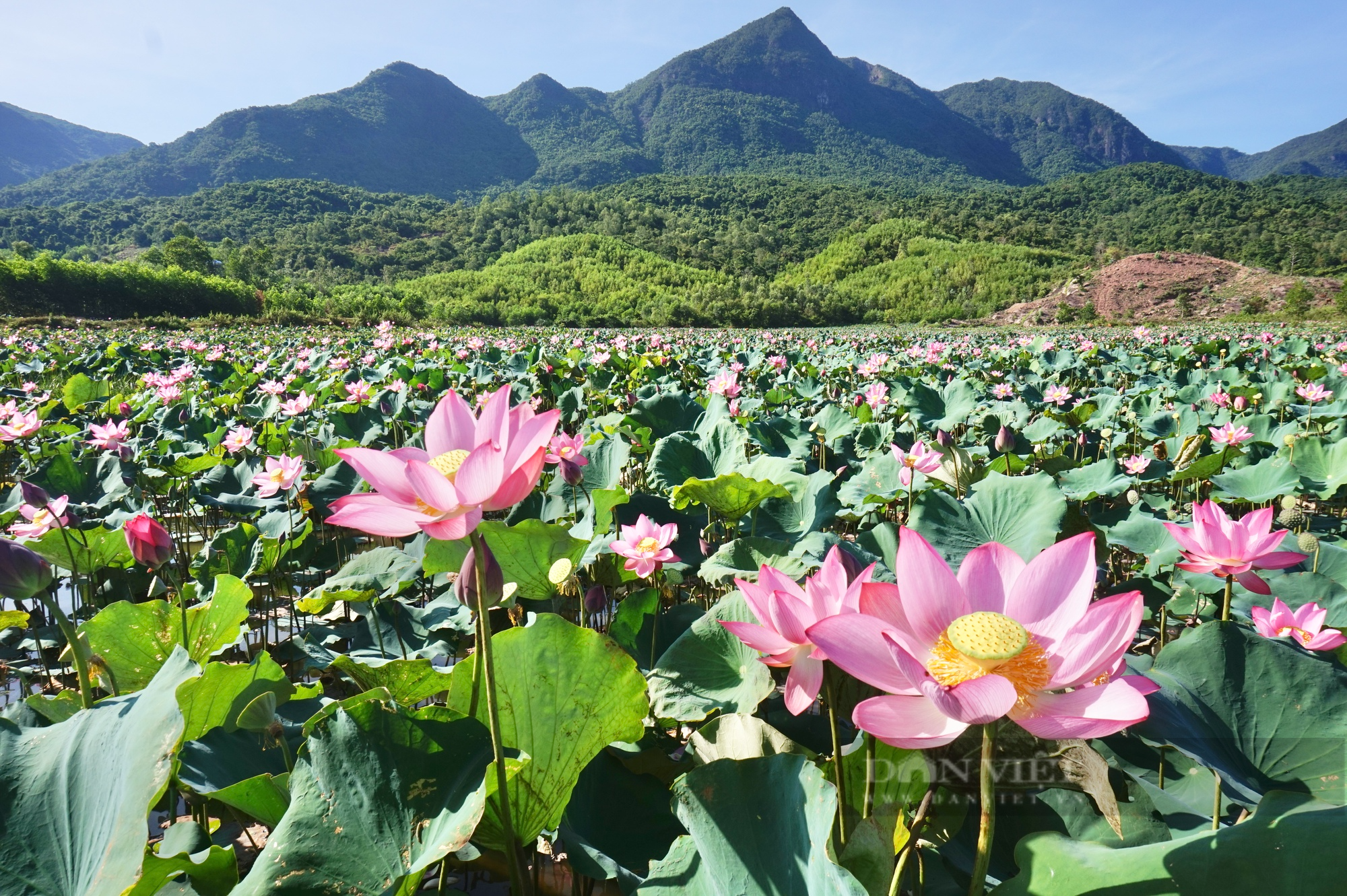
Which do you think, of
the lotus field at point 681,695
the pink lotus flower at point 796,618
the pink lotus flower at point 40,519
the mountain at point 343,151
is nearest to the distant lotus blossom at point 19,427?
the lotus field at point 681,695

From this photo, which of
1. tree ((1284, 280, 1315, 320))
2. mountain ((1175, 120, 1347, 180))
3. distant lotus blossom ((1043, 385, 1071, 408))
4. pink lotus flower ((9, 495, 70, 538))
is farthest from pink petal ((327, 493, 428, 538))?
mountain ((1175, 120, 1347, 180))

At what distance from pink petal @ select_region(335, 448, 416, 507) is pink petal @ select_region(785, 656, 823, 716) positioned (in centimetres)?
40

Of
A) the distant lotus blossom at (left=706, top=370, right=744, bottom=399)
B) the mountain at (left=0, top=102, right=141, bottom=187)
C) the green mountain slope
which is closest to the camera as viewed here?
the distant lotus blossom at (left=706, top=370, right=744, bottom=399)

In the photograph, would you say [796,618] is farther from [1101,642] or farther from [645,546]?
[645,546]

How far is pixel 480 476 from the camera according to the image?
0.59m

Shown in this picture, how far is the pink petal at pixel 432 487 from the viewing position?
1.88 feet

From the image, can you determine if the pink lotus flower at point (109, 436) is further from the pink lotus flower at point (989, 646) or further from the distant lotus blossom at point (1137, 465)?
the distant lotus blossom at point (1137, 465)

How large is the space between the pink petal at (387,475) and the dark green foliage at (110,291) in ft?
92.8

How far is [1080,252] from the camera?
45.2 meters

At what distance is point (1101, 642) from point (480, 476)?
49 centimetres

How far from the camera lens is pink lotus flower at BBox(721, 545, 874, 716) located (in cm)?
65

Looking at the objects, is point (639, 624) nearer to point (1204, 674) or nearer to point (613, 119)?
point (1204, 674)

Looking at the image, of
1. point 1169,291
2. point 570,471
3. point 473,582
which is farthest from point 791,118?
point 473,582

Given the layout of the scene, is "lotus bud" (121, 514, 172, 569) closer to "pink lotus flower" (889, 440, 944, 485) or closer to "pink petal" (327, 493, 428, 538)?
"pink petal" (327, 493, 428, 538)
